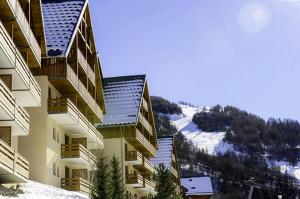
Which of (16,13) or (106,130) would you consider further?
(106,130)

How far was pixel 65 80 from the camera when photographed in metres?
33.5

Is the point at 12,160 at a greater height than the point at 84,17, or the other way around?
the point at 84,17

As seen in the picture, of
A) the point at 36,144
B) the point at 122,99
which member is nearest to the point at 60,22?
the point at 36,144

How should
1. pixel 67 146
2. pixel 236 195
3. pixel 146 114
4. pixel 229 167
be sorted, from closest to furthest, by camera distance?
pixel 67 146 < pixel 146 114 < pixel 236 195 < pixel 229 167

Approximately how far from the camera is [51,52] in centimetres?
3253

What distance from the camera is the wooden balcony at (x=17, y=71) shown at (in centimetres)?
2264

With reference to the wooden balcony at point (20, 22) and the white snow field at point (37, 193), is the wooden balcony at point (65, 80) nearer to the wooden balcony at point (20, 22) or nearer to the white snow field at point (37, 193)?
the wooden balcony at point (20, 22)

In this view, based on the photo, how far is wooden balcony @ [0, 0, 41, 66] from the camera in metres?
24.9

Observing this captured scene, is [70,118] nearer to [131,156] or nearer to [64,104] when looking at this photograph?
[64,104]

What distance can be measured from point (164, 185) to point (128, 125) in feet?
38.4

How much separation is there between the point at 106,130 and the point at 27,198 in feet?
71.3

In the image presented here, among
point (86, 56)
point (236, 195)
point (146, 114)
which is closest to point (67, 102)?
point (86, 56)

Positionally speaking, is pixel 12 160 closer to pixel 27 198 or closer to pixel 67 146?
pixel 27 198

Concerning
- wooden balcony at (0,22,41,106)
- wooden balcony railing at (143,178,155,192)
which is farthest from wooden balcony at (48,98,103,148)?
wooden balcony railing at (143,178,155,192)
